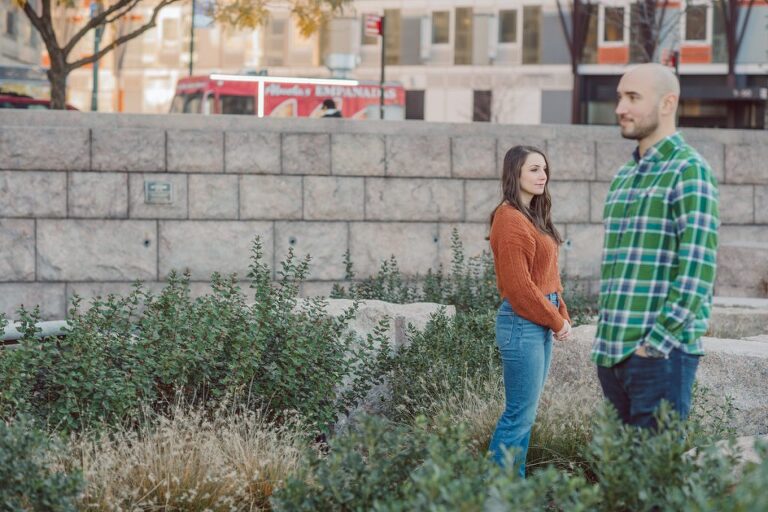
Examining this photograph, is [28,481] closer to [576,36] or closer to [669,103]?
[669,103]

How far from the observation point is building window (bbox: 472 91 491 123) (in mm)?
49000

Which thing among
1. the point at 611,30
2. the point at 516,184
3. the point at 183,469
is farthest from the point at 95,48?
the point at 183,469

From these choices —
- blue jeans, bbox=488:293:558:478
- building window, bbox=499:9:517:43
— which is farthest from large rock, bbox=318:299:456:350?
building window, bbox=499:9:517:43

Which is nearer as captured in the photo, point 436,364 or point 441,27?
point 436,364

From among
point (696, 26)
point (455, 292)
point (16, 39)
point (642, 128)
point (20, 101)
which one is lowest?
point (455, 292)

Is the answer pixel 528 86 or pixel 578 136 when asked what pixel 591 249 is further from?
pixel 528 86

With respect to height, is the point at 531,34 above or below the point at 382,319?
above

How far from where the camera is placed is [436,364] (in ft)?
26.5

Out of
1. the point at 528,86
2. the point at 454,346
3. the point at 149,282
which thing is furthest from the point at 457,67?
the point at 454,346

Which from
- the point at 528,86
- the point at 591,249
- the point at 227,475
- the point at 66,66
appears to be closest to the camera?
the point at 227,475

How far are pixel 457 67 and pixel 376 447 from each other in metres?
46.3

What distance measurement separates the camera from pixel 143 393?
7156mm

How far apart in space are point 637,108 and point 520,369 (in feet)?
6.35

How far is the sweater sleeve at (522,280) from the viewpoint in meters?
6.07
